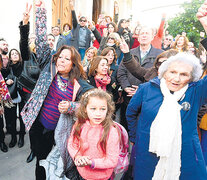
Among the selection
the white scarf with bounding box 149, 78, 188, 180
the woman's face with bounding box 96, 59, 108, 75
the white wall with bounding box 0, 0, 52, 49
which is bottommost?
the white scarf with bounding box 149, 78, 188, 180

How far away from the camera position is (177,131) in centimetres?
175

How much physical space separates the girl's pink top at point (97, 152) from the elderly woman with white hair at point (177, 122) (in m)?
0.33

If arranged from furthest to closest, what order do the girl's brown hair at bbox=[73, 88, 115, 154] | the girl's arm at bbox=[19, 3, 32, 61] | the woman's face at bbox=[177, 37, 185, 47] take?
1. the woman's face at bbox=[177, 37, 185, 47]
2. the girl's arm at bbox=[19, 3, 32, 61]
3. the girl's brown hair at bbox=[73, 88, 115, 154]

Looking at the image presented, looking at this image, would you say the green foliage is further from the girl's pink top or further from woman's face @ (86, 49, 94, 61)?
the girl's pink top

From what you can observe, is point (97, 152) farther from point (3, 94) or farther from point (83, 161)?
point (3, 94)

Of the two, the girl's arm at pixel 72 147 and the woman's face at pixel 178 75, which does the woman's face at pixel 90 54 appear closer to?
the girl's arm at pixel 72 147

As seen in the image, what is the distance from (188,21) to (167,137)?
18.8 m

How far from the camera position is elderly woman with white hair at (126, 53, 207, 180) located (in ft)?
5.77

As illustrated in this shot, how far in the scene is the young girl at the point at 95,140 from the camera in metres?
1.88

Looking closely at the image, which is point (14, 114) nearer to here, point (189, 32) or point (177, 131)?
point (177, 131)

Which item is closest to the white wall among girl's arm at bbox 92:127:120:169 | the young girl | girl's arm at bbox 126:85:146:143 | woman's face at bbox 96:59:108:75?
woman's face at bbox 96:59:108:75

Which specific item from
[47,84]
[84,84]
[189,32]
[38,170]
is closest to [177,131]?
[84,84]

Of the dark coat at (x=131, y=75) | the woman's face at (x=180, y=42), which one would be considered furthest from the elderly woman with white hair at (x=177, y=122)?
the woman's face at (x=180, y=42)

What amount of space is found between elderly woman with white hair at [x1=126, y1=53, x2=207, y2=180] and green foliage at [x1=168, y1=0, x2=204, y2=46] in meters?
16.1
